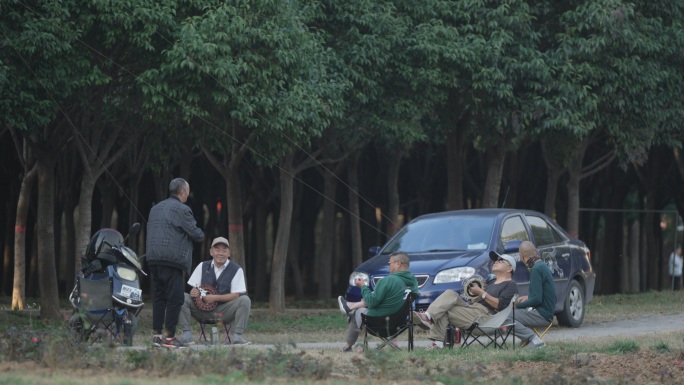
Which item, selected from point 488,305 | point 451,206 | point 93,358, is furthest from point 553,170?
point 93,358

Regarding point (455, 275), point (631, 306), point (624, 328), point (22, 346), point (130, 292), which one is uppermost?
point (455, 275)

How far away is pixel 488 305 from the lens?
13539mm

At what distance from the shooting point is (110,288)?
13.4 metres

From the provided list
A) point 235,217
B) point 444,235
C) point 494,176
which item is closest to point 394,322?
point 444,235

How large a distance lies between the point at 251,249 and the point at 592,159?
38.0ft

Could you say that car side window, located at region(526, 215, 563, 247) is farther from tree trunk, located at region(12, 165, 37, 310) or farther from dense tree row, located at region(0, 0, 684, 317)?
tree trunk, located at region(12, 165, 37, 310)

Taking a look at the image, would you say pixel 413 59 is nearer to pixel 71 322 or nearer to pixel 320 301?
pixel 320 301

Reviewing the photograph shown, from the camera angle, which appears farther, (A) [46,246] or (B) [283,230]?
(B) [283,230]

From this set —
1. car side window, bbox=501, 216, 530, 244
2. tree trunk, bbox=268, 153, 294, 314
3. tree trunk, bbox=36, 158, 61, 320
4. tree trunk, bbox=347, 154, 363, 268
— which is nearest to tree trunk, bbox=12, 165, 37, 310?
tree trunk, bbox=36, 158, 61, 320

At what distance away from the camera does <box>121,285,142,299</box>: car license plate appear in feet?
44.3

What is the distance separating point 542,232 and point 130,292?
7048mm

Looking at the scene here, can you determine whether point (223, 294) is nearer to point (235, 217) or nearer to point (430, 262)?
point (430, 262)

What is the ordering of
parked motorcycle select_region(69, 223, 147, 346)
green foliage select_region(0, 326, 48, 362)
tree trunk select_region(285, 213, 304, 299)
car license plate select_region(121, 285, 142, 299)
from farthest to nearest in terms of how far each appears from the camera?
tree trunk select_region(285, 213, 304, 299)
car license plate select_region(121, 285, 142, 299)
parked motorcycle select_region(69, 223, 147, 346)
green foliage select_region(0, 326, 48, 362)

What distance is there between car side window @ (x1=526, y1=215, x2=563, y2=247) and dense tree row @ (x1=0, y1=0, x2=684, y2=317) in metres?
4.54
